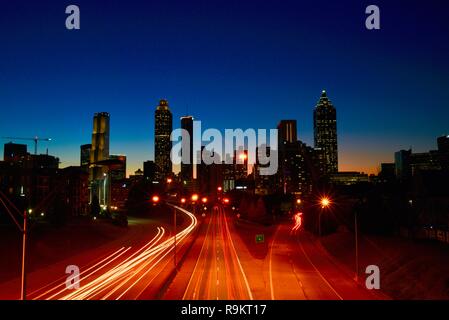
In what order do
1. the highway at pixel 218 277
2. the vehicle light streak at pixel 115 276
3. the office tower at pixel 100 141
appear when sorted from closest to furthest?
the vehicle light streak at pixel 115 276, the highway at pixel 218 277, the office tower at pixel 100 141

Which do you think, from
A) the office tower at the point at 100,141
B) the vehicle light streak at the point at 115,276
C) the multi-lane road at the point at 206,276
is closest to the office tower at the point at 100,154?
the office tower at the point at 100,141

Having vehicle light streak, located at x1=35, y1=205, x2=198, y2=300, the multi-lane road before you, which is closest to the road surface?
the multi-lane road

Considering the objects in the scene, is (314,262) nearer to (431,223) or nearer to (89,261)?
(431,223)

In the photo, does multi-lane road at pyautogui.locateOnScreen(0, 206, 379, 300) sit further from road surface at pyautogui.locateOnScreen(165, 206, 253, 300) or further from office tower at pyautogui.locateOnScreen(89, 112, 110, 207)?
office tower at pyautogui.locateOnScreen(89, 112, 110, 207)

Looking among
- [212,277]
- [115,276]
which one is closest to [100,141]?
[115,276]

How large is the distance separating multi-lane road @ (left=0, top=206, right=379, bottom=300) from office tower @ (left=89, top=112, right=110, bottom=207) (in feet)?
312

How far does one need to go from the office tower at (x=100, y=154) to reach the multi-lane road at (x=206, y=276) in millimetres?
95103

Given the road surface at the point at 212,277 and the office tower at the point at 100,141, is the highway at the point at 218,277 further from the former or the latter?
the office tower at the point at 100,141

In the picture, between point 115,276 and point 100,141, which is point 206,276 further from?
point 100,141

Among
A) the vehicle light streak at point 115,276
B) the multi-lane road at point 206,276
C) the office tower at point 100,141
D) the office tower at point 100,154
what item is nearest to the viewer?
the vehicle light streak at point 115,276

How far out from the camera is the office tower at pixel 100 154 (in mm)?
156125

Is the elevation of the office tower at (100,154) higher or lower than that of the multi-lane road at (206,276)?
higher
